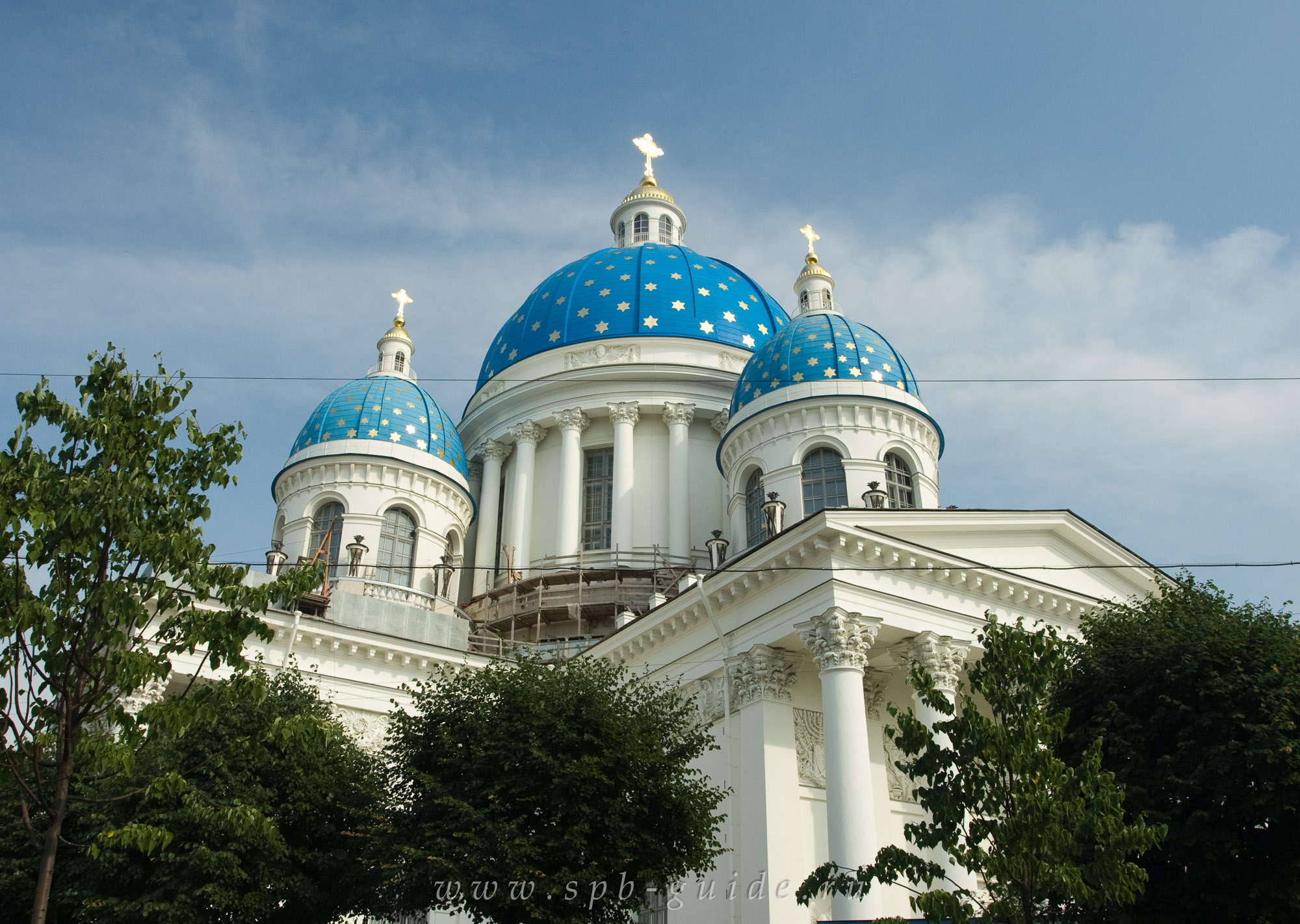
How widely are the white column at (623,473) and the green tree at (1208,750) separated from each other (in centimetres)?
1817

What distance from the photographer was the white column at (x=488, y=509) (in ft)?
117

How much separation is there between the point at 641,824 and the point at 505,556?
2009cm

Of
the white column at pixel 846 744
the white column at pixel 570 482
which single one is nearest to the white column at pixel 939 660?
the white column at pixel 846 744

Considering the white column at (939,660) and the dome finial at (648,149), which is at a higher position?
the dome finial at (648,149)

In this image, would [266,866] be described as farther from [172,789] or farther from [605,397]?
[605,397]

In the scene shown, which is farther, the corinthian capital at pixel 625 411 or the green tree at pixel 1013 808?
the corinthian capital at pixel 625 411

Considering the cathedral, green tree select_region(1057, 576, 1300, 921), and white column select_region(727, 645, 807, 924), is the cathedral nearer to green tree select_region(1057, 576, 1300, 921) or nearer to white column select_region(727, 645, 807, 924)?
white column select_region(727, 645, 807, 924)

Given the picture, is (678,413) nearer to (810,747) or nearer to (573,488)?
(573,488)

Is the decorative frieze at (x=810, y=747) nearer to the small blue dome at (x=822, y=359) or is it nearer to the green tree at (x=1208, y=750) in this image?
the green tree at (x=1208, y=750)

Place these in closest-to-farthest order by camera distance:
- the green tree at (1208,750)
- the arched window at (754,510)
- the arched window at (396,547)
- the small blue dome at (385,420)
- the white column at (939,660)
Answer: the green tree at (1208,750) < the white column at (939,660) < the arched window at (754,510) < the arched window at (396,547) < the small blue dome at (385,420)

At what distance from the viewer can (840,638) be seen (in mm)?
19250

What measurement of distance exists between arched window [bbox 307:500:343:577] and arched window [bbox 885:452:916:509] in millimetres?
14635

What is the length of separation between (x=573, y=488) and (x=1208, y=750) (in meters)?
22.8

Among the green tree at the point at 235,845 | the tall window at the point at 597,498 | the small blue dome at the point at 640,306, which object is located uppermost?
the small blue dome at the point at 640,306
